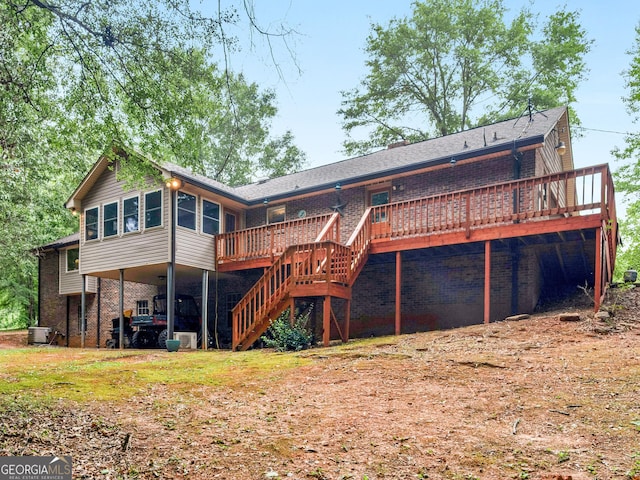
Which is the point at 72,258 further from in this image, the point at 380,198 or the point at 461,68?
the point at 461,68

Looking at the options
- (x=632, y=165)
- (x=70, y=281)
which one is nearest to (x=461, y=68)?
(x=632, y=165)

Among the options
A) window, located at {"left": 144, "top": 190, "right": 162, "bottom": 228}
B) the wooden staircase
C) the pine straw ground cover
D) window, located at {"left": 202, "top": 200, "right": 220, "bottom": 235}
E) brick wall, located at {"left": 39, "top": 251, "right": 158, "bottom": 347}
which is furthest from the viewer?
brick wall, located at {"left": 39, "top": 251, "right": 158, "bottom": 347}

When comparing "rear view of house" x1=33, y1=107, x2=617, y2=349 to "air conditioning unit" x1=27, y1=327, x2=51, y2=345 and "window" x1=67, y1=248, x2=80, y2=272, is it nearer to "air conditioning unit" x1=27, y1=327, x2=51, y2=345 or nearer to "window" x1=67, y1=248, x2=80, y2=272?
"window" x1=67, y1=248, x2=80, y2=272

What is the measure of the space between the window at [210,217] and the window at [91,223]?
4.08m

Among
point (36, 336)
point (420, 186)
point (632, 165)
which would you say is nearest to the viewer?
point (420, 186)

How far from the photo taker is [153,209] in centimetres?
1527

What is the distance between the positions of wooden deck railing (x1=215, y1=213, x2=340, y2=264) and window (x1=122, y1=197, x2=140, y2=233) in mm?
2684

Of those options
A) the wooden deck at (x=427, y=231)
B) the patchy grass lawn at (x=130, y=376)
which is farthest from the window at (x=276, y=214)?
the patchy grass lawn at (x=130, y=376)

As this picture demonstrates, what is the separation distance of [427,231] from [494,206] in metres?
1.66

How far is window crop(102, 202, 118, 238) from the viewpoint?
16.4m

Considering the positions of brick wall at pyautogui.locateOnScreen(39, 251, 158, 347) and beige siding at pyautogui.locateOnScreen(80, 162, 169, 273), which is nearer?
beige siding at pyautogui.locateOnScreen(80, 162, 169, 273)

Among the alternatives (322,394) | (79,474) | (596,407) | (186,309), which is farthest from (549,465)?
(186,309)

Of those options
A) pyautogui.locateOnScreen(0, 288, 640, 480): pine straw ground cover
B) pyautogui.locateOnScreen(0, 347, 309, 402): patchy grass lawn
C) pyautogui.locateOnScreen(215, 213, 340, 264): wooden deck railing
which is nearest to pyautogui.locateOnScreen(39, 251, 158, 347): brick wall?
pyautogui.locateOnScreen(215, 213, 340, 264): wooden deck railing

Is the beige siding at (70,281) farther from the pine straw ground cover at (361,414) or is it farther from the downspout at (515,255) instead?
the downspout at (515,255)
